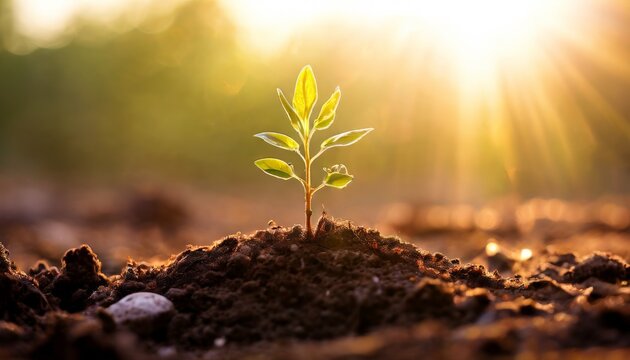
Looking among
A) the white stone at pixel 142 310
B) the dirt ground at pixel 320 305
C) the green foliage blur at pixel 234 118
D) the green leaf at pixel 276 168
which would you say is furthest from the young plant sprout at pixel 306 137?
the green foliage blur at pixel 234 118

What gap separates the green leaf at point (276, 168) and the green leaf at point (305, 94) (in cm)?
22

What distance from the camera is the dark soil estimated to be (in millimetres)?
2156

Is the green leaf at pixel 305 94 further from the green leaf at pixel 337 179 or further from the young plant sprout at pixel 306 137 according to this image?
the green leaf at pixel 337 179

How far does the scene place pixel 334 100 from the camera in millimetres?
3305

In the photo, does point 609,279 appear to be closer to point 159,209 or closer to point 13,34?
point 159,209

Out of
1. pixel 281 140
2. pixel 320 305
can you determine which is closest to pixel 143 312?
pixel 320 305

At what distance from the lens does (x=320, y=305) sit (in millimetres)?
2781

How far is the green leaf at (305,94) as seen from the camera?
10.6ft

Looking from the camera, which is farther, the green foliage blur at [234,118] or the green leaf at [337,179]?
the green foliage blur at [234,118]

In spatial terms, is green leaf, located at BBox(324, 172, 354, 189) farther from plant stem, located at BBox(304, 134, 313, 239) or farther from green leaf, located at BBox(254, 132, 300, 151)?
green leaf, located at BBox(254, 132, 300, 151)

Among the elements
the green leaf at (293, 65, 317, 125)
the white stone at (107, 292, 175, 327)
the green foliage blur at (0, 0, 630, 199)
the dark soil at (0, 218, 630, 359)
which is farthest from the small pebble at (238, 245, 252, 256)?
the green foliage blur at (0, 0, 630, 199)

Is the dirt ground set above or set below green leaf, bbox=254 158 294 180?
below

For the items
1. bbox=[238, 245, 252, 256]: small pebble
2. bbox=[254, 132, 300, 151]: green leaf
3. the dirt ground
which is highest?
bbox=[254, 132, 300, 151]: green leaf

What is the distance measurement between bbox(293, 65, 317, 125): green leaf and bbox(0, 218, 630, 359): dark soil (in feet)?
1.94
